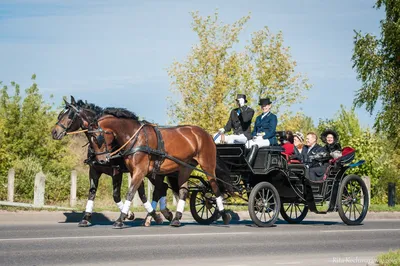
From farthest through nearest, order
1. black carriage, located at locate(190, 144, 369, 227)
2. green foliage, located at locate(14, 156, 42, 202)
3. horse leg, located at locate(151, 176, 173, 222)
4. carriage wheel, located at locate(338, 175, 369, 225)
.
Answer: green foliage, located at locate(14, 156, 42, 202) → horse leg, located at locate(151, 176, 173, 222) → carriage wheel, located at locate(338, 175, 369, 225) → black carriage, located at locate(190, 144, 369, 227)

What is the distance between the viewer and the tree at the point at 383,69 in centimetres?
4638

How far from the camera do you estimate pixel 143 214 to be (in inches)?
787

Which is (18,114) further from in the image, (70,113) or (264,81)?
(70,113)

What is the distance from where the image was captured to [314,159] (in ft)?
58.2

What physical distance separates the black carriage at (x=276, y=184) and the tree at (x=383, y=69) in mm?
29368

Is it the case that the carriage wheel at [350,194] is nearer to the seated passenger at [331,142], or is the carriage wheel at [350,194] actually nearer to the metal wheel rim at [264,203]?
the seated passenger at [331,142]

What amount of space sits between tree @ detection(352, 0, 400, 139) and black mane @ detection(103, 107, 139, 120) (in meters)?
32.3

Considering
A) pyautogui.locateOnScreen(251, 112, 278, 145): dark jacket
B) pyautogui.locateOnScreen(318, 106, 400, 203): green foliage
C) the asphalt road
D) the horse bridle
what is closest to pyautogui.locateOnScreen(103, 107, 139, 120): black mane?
the horse bridle

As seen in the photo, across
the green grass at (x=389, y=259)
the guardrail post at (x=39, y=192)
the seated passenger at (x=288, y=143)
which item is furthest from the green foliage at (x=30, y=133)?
the green grass at (x=389, y=259)

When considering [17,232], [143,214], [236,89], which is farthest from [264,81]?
[17,232]

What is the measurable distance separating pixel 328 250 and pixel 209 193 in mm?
5614

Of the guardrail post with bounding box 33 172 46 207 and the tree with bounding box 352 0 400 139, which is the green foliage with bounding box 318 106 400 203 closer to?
the tree with bounding box 352 0 400 139

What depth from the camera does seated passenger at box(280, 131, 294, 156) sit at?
1789 cm

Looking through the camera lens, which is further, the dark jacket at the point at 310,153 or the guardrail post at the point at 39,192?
the guardrail post at the point at 39,192
